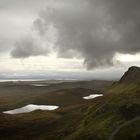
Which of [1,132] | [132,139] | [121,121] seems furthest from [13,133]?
[132,139]

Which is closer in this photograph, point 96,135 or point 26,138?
point 96,135

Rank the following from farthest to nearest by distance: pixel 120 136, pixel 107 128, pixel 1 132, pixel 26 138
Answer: pixel 1 132
pixel 26 138
pixel 107 128
pixel 120 136

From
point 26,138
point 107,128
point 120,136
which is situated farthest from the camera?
point 26,138

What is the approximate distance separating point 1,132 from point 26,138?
23232mm

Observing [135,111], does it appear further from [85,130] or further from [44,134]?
[44,134]

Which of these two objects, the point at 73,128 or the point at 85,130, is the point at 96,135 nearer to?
the point at 85,130

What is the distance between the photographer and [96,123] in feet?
633

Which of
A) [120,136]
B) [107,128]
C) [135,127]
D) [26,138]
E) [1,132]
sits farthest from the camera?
[1,132]

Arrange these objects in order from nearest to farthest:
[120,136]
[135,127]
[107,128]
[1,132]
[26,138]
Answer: [120,136], [135,127], [107,128], [26,138], [1,132]

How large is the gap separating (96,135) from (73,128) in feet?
117

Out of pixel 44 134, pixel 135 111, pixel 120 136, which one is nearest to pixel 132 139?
pixel 120 136

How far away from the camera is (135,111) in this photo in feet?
652

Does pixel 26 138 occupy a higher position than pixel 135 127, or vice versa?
pixel 135 127

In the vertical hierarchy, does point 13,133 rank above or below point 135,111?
below
